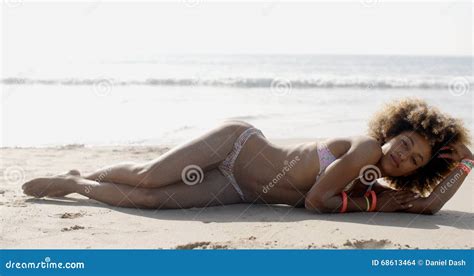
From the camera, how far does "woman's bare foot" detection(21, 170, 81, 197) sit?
17.8 ft

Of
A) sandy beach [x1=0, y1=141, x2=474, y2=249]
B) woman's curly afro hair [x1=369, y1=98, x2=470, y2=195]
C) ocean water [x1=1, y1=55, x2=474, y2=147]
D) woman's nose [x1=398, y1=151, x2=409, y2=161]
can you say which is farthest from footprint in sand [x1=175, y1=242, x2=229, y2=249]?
ocean water [x1=1, y1=55, x2=474, y2=147]

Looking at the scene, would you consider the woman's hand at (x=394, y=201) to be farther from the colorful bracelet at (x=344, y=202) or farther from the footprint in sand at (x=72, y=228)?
the footprint in sand at (x=72, y=228)

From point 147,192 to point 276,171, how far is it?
3.64ft

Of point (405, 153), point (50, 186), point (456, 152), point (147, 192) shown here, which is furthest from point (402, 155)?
point (50, 186)

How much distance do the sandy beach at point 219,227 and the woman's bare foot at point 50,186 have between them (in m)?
0.08

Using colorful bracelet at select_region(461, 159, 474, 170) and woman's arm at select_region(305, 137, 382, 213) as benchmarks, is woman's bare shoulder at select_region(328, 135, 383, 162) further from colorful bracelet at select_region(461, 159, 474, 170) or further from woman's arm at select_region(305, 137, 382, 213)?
colorful bracelet at select_region(461, 159, 474, 170)

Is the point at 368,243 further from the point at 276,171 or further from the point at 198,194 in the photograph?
the point at 198,194

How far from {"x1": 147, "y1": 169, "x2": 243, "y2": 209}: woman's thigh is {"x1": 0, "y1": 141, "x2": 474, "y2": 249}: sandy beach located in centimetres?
8

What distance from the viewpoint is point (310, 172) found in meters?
4.92

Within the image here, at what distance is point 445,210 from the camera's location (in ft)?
17.2

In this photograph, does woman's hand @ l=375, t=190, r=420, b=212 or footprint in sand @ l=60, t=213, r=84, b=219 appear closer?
footprint in sand @ l=60, t=213, r=84, b=219

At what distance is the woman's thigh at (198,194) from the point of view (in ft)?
16.9

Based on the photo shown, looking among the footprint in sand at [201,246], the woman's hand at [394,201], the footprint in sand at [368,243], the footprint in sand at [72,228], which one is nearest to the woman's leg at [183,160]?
the footprint in sand at [72,228]

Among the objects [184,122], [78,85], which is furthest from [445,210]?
[78,85]
